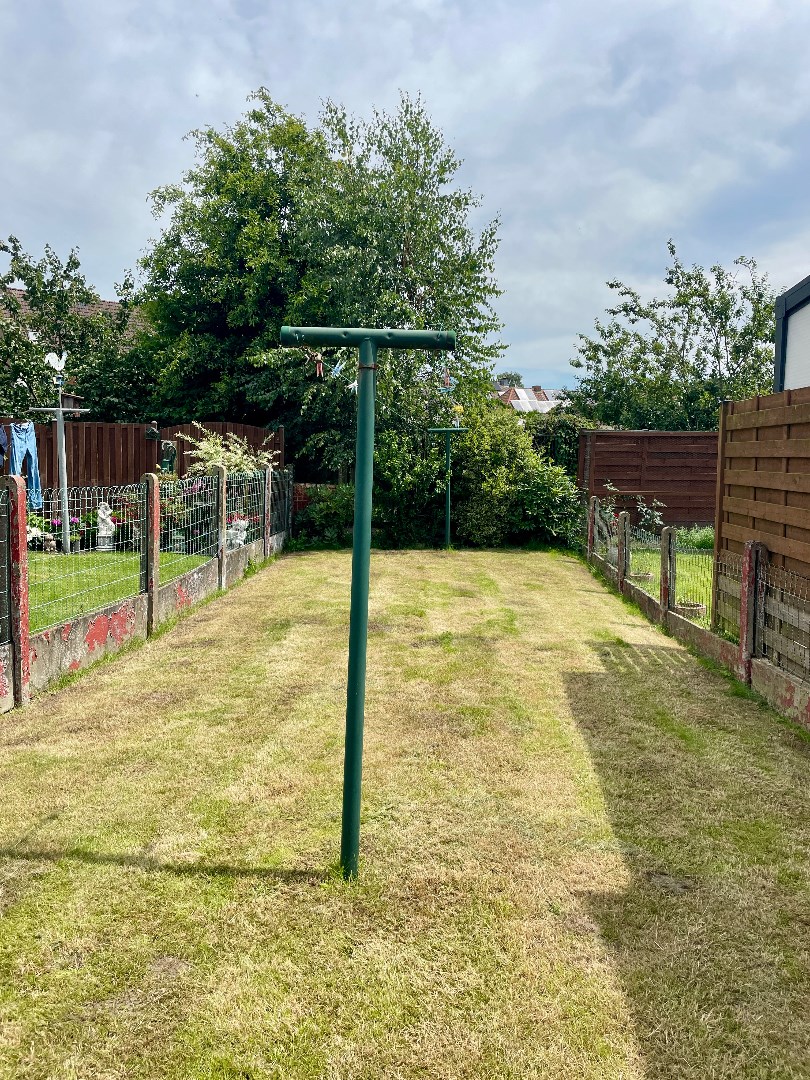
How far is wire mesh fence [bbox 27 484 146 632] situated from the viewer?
7309 millimetres

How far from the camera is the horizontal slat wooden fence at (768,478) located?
5.92 m

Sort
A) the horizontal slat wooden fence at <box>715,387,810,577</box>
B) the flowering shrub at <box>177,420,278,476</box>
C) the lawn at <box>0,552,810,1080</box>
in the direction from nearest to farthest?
1. the lawn at <box>0,552,810,1080</box>
2. the horizontal slat wooden fence at <box>715,387,810,577</box>
3. the flowering shrub at <box>177,420,278,476</box>

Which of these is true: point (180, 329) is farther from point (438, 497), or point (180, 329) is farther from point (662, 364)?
point (662, 364)

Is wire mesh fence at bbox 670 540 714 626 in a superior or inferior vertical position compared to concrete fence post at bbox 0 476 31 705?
inferior

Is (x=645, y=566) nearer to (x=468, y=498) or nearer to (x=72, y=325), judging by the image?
(x=468, y=498)

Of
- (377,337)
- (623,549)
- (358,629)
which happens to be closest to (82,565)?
(623,549)

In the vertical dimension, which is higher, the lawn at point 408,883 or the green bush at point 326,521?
the green bush at point 326,521

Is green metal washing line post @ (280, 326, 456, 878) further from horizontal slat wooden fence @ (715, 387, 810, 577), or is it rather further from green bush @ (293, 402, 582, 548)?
green bush @ (293, 402, 582, 548)

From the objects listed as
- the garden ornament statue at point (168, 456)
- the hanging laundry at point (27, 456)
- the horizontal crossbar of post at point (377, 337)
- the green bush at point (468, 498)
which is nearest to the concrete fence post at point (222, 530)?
the garden ornament statue at point (168, 456)

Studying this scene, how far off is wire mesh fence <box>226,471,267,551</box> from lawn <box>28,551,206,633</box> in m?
1.67

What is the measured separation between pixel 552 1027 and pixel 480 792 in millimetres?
1782

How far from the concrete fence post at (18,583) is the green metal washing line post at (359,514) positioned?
2986mm

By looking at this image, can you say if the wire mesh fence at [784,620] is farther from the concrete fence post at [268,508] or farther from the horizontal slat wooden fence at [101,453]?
the horizontal slat wooden fence at [101,453]

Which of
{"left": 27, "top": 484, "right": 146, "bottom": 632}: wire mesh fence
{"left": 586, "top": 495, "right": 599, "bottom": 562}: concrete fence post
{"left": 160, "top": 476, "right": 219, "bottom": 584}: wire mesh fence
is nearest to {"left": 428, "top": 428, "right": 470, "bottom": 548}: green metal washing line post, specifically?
{"left": 586, "top": 495, "right": 599, "bottom": 562}: concrete fence post
